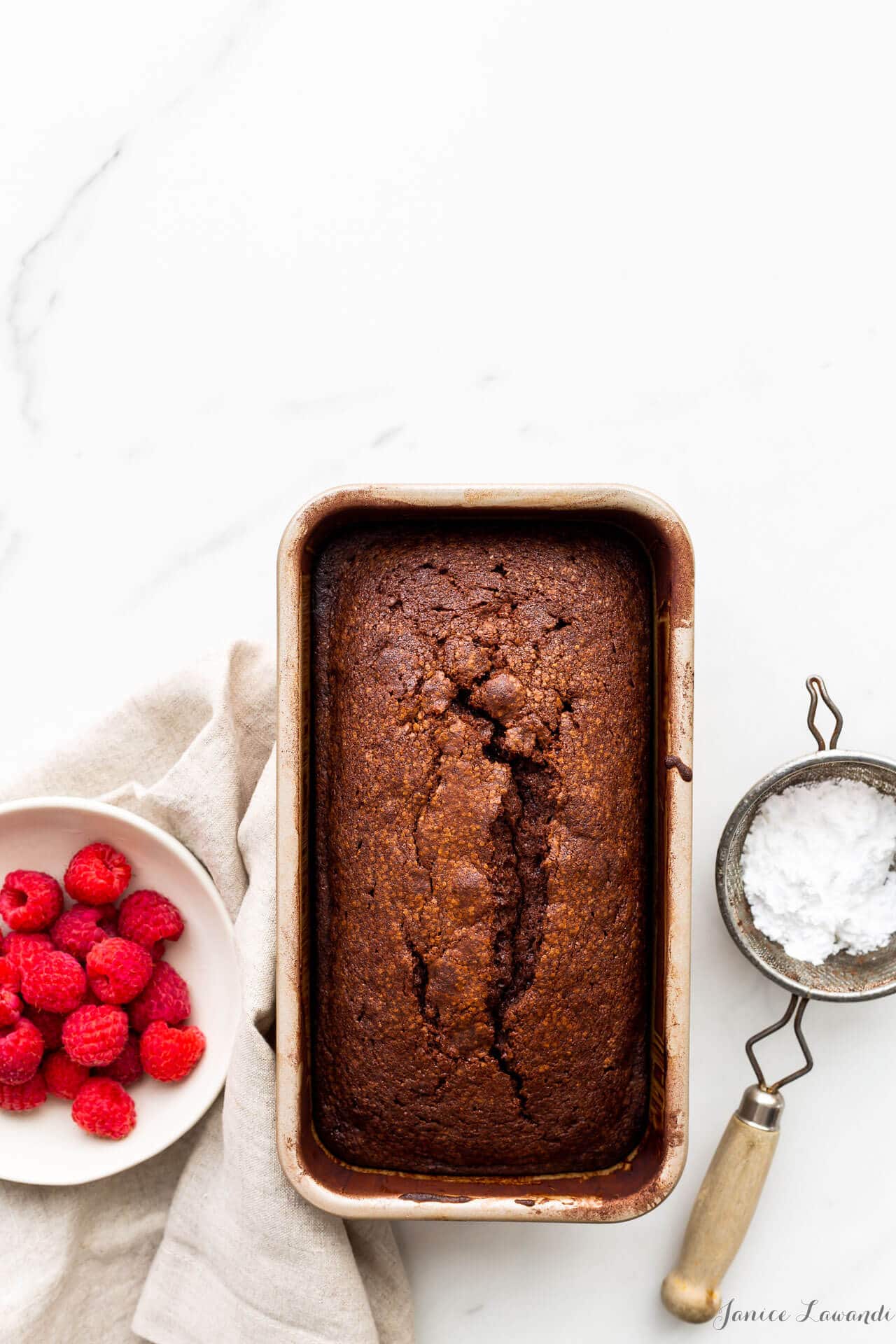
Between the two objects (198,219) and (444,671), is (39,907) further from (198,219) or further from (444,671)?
(198,219)

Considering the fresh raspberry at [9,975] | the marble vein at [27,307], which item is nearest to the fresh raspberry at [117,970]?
the fresh raspberry at [9,975]

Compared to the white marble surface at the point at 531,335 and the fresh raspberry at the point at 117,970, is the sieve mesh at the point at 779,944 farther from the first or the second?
the fresh raspberry at the point at 117,970

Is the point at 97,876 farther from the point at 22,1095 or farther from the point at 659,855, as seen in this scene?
the point at 659,855

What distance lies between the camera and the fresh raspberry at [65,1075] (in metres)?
1.59

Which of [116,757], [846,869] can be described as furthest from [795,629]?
[116,757]

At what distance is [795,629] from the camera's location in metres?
1.71

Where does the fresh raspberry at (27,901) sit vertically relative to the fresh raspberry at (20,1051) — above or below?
above

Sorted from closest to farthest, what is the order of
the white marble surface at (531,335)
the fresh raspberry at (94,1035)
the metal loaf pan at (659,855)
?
1. the metal loaf pan at (659,855)
2. the fresh raspberry at (94,1035)
3. the white marble surface at (531,335)

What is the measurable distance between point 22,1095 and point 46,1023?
4.3 inches

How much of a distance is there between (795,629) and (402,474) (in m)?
→ 0.67

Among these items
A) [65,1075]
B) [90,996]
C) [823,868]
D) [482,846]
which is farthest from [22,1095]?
[823,868]

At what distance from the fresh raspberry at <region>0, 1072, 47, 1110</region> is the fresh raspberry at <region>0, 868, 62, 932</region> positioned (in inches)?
9.0

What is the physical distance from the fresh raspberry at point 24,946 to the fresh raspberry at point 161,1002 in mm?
157

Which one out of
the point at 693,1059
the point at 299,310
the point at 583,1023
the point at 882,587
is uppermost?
the point at 299,310
